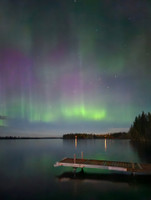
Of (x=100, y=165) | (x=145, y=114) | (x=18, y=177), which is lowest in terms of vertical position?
(x=18, y=177)

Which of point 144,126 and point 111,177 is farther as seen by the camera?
point 144,126

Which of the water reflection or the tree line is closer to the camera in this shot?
the water reflection

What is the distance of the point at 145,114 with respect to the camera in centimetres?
8956

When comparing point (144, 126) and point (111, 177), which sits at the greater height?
point (144, 126)

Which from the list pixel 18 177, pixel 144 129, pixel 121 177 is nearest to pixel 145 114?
pixel 144 129

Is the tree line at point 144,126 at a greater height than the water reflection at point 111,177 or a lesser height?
greater

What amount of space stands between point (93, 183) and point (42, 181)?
6553mm

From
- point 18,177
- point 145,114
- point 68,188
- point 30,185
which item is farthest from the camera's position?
point 145,114

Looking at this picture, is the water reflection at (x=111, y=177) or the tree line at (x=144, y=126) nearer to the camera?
the water reflection at (x=111, y=177)

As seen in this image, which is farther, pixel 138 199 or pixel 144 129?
pixel 144 129

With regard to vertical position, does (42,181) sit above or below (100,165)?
below

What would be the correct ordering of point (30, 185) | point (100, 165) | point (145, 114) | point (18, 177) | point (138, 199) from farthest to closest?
point (145, 114) < point (18, 177) < point (100, 165) < point (30, 185) < point (138, 199)

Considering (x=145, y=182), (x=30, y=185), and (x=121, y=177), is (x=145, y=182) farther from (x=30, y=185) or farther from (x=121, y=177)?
(x=30, y=185)

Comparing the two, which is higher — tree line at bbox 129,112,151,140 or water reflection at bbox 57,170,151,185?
tree line at bbox 129,112,151,140
